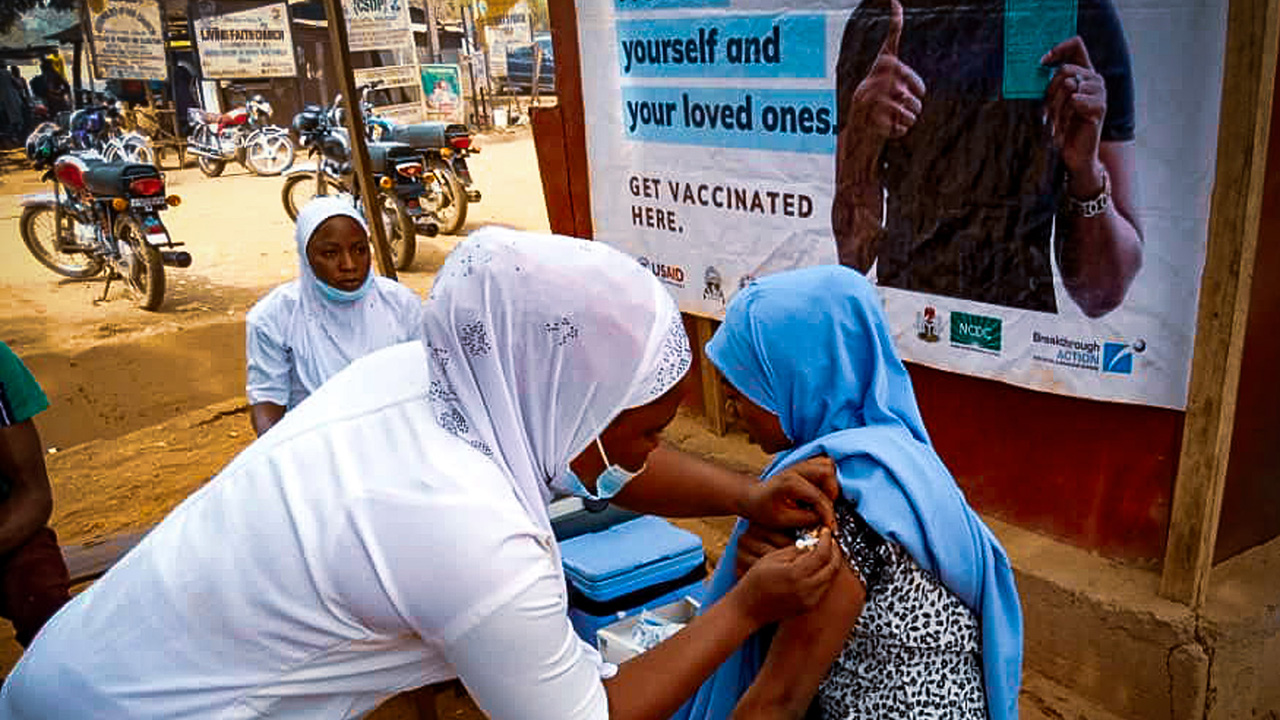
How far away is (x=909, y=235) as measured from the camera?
3.46m

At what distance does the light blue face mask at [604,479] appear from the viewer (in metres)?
1.50

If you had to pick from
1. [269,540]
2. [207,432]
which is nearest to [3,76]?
[207,432]

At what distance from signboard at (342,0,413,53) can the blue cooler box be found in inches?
539

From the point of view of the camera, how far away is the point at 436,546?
1.27m

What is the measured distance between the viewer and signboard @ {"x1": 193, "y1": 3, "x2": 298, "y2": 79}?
1581 centimetres

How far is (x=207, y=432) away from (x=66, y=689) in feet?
19.5

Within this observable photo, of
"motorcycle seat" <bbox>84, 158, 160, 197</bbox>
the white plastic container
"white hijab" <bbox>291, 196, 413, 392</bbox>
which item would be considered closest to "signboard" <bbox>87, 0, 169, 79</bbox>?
"motorcycle seat" <bbox>84, 158, 160, 197</bbox>

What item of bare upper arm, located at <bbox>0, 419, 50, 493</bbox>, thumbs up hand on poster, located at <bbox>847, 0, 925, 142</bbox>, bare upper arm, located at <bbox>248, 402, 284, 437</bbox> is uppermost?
thumbs up hand on poster, located at <bbox>847, 0, 925, 142</bbox>

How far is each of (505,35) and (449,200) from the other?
1271 cm

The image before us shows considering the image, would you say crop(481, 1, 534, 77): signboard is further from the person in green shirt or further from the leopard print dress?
the leopard print dress

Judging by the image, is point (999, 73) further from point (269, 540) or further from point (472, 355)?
point (269, 540)

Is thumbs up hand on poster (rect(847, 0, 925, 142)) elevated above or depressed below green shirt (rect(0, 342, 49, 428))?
above

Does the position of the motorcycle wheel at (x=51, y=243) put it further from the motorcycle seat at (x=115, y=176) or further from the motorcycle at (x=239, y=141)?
the motorcycle at (x=239, y=141)

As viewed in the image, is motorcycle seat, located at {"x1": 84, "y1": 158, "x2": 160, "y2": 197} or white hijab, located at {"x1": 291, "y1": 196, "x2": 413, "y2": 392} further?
motorcycle seat, located at {"x1": 84, "y1": 158, "x2": 160, "y2": 197}
